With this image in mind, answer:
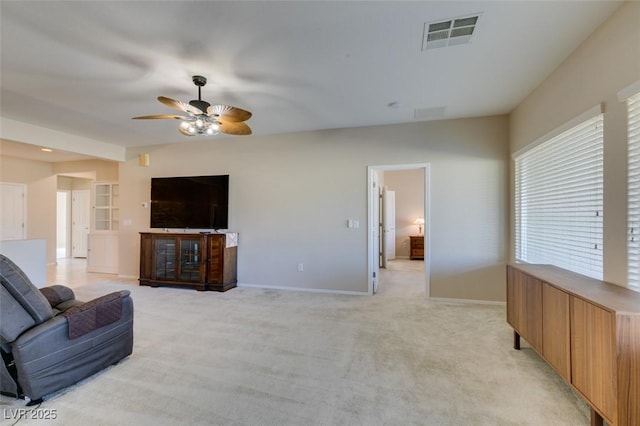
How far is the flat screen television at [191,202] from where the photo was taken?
16.4ft

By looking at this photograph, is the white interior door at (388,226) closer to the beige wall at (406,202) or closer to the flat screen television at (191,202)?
the beige wall at (406,202)

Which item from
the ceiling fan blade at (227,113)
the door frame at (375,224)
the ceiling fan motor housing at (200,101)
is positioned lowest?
the door frame at (375,224)

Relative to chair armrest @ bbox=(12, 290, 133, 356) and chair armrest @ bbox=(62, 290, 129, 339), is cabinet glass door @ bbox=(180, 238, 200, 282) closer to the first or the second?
chair armrest @ bbox=(62, 290, 129, 339)

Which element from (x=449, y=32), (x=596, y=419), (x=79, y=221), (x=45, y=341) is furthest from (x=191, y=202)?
(x=79, y=221)

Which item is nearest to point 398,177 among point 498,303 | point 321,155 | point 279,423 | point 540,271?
point 321,155

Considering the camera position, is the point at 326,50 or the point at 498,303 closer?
the point at 326,50

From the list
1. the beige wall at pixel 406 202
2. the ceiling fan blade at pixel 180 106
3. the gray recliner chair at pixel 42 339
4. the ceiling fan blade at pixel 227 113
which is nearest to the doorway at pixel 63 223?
the gray recliner chair at pixel 42 339


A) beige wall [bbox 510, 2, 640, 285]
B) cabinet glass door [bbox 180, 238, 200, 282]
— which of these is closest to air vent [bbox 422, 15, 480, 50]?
beige wall [bbox 510, 2, 640, 285]

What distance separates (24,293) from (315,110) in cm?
331

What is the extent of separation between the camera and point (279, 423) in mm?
1688

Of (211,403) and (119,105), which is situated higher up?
(119,105)

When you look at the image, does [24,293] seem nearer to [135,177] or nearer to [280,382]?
[280,382]

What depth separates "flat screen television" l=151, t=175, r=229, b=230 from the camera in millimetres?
4988

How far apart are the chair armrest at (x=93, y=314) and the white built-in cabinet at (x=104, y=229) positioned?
4915mm
